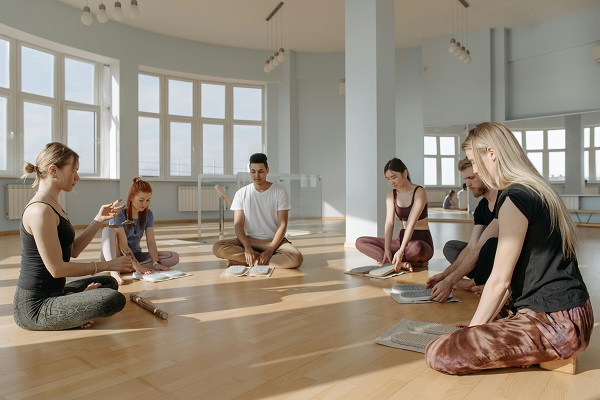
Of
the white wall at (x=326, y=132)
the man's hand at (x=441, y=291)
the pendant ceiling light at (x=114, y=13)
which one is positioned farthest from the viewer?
the white wall at (x=326, y=132)

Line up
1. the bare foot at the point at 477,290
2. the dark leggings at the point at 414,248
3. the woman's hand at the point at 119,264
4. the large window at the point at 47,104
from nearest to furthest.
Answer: the woman's hand at the point at 119,264, the bare foot at the point at 477,290, the dark leggings at the point at 414,248, the large window at the point at 47,104

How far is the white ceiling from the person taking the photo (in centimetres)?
802

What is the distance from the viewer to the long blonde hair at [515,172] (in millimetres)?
1608

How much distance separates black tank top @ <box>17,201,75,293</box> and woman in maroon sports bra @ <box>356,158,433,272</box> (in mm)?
2484

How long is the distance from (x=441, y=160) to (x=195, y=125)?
5.53 metres

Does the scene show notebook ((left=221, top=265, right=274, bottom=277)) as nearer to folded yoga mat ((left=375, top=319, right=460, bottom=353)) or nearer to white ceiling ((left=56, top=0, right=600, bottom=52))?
folded yoga mat ((left=375, top=319, right=460, bottom=353))

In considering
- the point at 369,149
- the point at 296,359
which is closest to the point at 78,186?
the point at 369,149

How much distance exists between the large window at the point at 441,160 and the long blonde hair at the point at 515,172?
27.9ft

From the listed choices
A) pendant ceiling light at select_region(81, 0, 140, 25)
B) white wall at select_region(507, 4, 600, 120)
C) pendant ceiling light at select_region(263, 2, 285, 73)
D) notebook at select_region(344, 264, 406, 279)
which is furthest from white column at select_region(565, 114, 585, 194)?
pendant ceiling light at select_region(81, 0, 140, 25)

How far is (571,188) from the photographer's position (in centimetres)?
857

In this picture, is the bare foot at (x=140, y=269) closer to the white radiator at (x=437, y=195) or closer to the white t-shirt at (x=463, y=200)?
the white radiator at (x=437, y=195)

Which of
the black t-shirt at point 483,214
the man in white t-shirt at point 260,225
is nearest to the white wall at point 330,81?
the man in white t-shirt at point 260,225

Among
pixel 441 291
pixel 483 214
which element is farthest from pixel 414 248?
pixel 441 291

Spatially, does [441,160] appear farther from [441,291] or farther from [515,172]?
[515,172]
